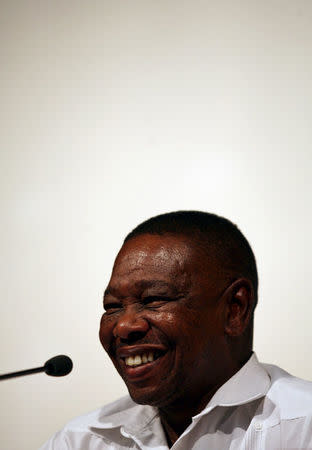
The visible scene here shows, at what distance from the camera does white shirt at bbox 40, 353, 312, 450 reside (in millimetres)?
1160

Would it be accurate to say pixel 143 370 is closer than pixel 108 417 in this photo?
Yes

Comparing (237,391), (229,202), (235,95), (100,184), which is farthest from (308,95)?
(237,391)

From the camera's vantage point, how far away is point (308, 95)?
1828 millimetres

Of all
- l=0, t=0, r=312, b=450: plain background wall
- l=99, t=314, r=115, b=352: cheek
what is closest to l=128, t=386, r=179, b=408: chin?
l=99, t=314, r=115, b=352: cheek

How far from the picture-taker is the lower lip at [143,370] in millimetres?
1186

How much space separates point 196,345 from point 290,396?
0.68 feet

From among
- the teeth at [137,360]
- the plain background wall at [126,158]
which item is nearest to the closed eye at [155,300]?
the teeth at [137,360]

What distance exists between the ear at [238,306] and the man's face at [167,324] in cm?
2

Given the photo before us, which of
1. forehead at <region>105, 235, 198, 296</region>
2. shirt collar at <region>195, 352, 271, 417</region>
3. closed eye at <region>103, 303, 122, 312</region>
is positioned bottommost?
shirt collar at <region>195, 352, 271, 417</region>

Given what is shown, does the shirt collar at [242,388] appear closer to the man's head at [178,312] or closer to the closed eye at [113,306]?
the man's head at [178,312]

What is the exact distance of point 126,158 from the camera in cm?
196

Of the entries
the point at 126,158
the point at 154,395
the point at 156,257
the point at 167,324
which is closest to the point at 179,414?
the point at 154,395

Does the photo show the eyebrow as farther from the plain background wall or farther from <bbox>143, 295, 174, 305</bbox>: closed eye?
the plain background wall

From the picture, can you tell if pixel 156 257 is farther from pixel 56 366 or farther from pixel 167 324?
pixel 56 366
